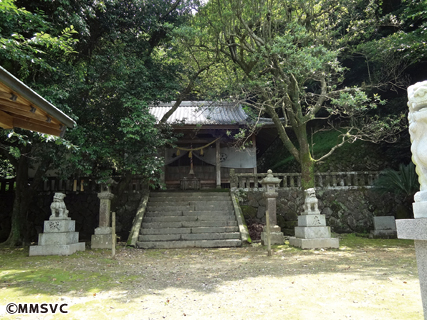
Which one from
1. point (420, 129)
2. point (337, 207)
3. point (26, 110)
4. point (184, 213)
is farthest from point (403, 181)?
point (26, 110)

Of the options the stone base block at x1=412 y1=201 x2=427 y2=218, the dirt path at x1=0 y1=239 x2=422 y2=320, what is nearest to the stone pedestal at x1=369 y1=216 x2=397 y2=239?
the dirt path at x1=0 y1=239 x2=422 y2=320

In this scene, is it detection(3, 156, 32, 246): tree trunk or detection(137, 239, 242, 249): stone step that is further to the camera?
detection(3, 156, 32, 246): tree trunk

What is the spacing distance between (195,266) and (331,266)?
→ 3.01 meters

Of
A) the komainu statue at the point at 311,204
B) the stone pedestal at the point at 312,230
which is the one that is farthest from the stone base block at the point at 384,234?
the komainu statue at the point at 311,204

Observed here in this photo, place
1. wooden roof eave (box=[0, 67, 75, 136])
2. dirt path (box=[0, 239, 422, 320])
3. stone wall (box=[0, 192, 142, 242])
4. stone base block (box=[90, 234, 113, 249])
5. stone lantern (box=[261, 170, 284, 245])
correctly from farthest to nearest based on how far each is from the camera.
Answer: stone wall (box=[0, 192, 142, 242]), stone lantern (box=[261, 170, 284, 245]), stone base block (box=[90, 234, 113, 249]), dirt path (box=[0, 239, 422, 320]), wooden roof eave (box=[0, 67, 75, 136])

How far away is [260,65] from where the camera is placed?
38.4 feet

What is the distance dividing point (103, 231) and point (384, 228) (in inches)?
406

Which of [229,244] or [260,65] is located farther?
[260,65]

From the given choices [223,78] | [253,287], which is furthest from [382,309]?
[223,78]

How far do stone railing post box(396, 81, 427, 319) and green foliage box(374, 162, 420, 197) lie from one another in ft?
29.7

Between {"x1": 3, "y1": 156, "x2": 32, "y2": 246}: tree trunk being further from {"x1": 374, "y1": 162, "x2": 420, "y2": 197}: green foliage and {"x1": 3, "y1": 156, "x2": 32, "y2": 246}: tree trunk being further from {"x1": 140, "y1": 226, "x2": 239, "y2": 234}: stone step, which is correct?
{"x1": 374, "y1": 162, "x2": 420, "y2": 197}: green foliage

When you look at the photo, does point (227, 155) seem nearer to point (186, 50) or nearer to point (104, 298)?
point (186, 50)

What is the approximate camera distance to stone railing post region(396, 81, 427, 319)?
105 inches

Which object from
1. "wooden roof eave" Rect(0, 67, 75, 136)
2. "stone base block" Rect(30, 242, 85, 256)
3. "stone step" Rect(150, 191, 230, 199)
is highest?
"wooden roof eave" Rect(0, 67, 75, 136)
